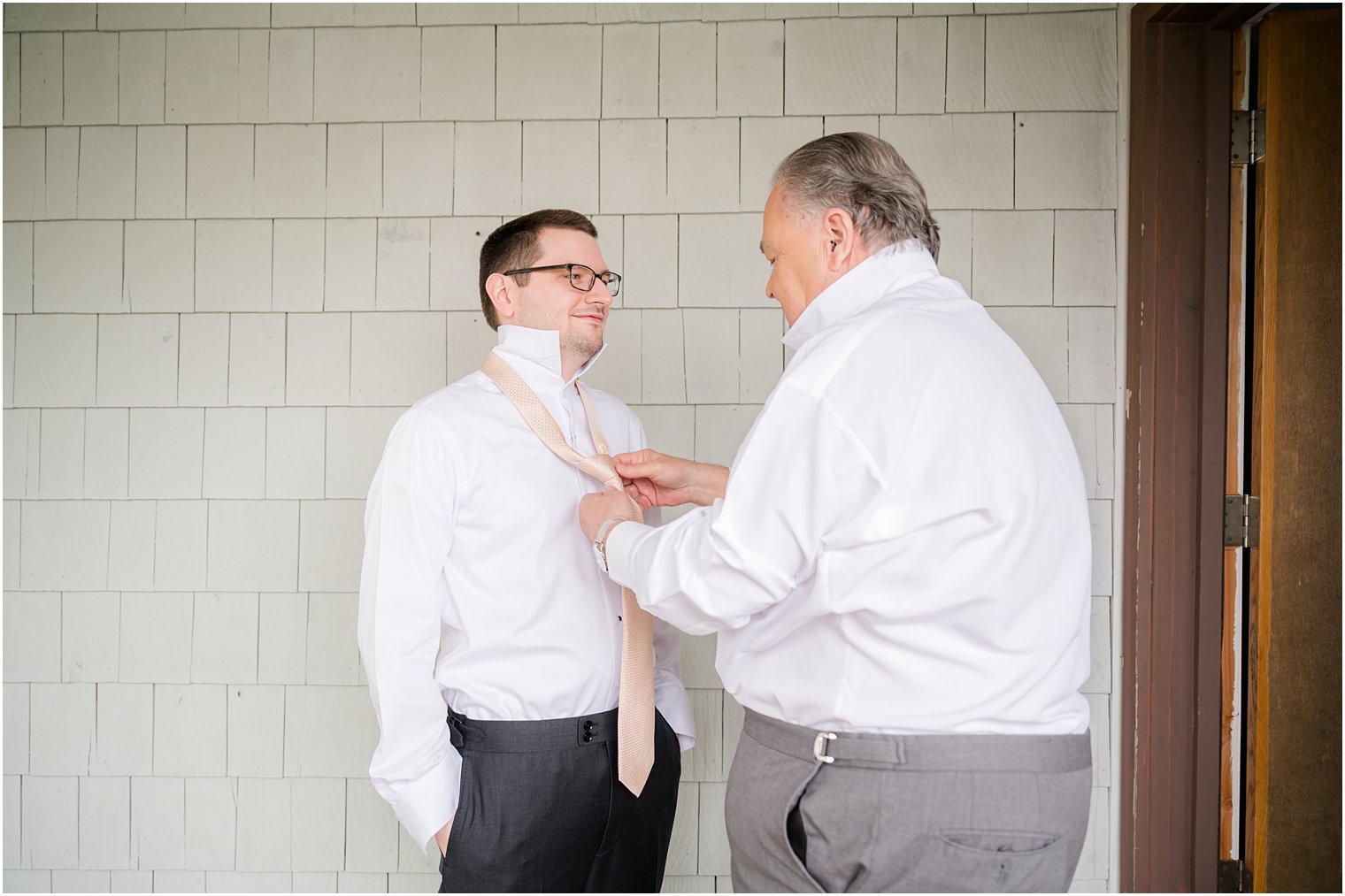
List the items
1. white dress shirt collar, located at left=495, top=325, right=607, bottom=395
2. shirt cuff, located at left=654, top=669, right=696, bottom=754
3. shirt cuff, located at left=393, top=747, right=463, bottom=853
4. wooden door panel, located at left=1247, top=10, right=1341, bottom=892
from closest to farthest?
shirt cuff, located at left=393, top=747, right=463, bottom=853 < white dress shirt collar, located at left=495, top=325, right=607, bottom=395 < shirt cuff, located at left=654, top=669, right=696, bottom=754 < wooden door panel, located at left=1247, top=10, right=1341, bottom=892

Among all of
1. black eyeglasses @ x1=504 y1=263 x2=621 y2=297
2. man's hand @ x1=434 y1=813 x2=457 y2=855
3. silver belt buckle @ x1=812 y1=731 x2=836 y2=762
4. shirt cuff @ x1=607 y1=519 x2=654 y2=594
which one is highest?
black eyeglasses @ x1=504 y1=263 x2=621 y2=297

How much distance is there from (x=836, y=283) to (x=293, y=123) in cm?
200

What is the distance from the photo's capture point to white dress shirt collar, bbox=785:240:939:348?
1.51 meters

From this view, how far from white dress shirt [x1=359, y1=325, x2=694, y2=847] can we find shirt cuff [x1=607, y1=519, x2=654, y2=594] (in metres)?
0.35

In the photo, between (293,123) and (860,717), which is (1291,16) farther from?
(293,123)

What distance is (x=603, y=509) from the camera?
1779 mm

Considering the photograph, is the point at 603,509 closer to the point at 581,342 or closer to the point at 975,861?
the point at 581,342

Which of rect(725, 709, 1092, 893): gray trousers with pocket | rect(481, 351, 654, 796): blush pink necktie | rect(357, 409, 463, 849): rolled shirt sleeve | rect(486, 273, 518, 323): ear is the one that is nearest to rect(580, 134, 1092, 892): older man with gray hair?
rect(725, 709, 1092, 893): gray trousers with pocket

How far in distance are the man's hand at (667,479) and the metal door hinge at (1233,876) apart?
1.76 meters

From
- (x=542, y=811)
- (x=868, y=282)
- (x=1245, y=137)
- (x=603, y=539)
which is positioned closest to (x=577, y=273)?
(x=603, y=539)

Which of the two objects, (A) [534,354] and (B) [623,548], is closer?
(B) [623,548]

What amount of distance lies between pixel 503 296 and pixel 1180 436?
178cm

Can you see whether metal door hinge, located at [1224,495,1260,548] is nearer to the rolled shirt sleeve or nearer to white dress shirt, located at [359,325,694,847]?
white dress shirt, located at [359,325,694,847]

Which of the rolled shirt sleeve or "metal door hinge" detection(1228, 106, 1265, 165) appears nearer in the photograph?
the rolled shirt sleeve
